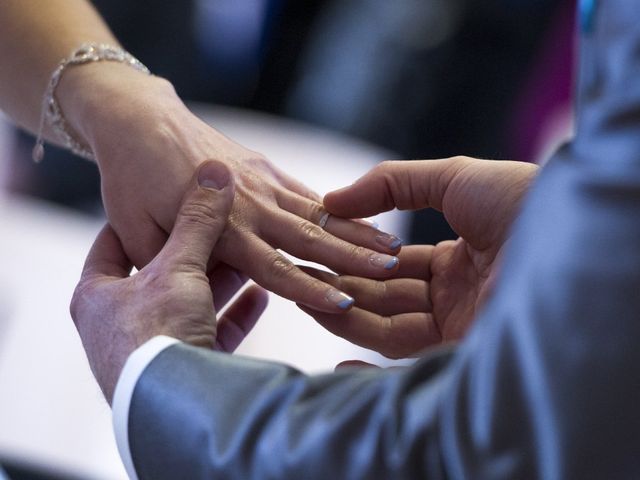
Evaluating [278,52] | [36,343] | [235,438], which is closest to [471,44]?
[278,52]

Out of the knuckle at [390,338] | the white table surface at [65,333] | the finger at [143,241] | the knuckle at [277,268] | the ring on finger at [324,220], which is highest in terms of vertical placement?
the ring on finger at [324,220]

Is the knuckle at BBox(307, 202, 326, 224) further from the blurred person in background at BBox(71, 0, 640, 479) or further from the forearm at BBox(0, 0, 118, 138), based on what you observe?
the blurred person in background at BBox(71, 0, 640, 479)

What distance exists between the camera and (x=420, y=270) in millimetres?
1343

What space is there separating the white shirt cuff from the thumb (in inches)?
10.3

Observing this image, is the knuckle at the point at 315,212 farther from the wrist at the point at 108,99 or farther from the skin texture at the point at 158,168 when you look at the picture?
the wrist at the point at 108,99

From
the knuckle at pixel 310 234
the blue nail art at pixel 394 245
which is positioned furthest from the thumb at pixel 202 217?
the blue nail art at pixel 394 245

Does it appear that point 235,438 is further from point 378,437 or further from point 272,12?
point 272,12

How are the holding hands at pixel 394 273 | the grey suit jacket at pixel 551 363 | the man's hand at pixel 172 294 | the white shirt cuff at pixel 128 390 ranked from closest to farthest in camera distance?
the grey suit jacket at pixel 551 363 < the white shirt cuff at pixel 128 390 < the man's hand at pixel 172 294 < the holding hands at pixel 394 273

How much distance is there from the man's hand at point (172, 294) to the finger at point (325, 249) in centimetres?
8

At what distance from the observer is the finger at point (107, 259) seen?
1225mm

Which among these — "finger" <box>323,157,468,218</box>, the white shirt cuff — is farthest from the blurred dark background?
the white shirt cuff

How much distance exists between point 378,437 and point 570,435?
13 cm

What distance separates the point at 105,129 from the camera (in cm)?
134

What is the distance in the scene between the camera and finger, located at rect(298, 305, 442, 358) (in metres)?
1.31
